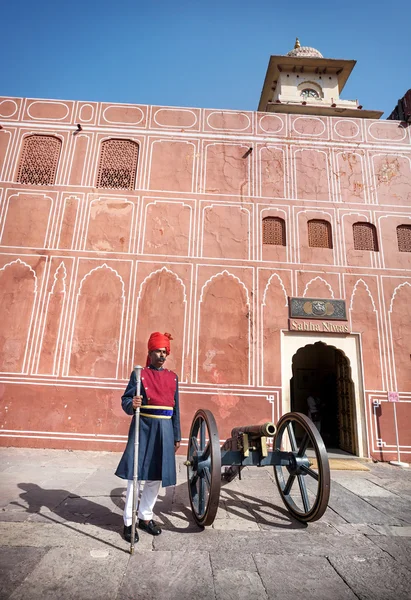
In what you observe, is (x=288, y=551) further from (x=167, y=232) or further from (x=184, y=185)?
(x=184, y=185)

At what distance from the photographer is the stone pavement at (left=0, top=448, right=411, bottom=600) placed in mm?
2291

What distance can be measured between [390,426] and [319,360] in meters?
3.59

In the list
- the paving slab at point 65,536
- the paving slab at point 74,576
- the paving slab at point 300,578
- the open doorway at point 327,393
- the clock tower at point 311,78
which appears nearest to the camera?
the paving slab at point 74,576

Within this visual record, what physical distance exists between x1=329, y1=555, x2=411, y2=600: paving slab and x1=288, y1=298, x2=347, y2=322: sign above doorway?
559 cm

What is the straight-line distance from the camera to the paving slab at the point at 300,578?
228 cm

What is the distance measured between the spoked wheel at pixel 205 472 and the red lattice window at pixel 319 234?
628 centimetres

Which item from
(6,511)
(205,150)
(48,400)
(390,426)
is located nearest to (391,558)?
(6,511)

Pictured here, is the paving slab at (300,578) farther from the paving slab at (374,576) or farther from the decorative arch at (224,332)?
the decorative arch at (224,332)

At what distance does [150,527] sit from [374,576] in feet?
6.02

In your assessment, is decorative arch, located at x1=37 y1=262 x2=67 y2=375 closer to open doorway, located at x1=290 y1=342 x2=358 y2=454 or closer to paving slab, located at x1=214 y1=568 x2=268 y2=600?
paving slab, located at x1=214 y1=568 x2=268 y2=600

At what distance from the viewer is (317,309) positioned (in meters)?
8.18

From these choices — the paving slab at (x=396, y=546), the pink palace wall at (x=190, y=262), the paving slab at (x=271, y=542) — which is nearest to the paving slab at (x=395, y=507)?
the paving slab at (x=396, y=546)

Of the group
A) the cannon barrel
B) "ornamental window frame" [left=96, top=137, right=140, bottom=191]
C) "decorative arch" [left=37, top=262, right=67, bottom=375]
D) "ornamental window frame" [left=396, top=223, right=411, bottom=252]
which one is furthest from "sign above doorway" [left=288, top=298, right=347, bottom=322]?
"decorative arch" [left=37, top=262, right=67, bottom=375]

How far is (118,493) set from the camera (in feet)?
14.2
